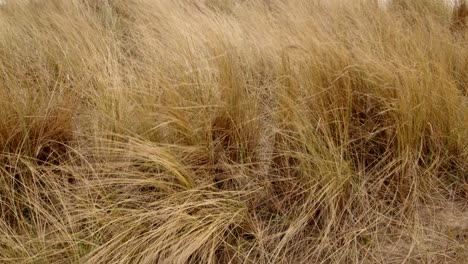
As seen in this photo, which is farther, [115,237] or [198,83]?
[198,83]

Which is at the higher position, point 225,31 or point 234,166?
point 225,31

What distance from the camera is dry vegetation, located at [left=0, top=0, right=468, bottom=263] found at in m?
1.15

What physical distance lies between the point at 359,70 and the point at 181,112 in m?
0.80

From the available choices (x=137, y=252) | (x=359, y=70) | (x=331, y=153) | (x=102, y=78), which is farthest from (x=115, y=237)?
(x=359, y=70)

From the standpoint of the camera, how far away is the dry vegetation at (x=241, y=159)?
115 centimetres

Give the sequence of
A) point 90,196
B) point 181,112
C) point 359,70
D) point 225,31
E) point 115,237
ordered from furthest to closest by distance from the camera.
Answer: point 225,31 → point 359,70 → point 181,112 → point 90,196 → point 115,237

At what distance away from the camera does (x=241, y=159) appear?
1.42 meters

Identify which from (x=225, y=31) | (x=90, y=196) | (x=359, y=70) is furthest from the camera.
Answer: (x=225, y=31)

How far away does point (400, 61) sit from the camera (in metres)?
1.75

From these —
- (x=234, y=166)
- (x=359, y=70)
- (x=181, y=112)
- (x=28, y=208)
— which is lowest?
(x=28, y=208)

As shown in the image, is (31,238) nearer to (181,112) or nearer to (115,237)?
(115,237)

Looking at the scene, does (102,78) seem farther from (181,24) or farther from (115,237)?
(115,237)

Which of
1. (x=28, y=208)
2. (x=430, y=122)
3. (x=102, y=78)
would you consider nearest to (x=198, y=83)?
(x=102, y=78)

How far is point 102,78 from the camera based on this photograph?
5.84 feet
